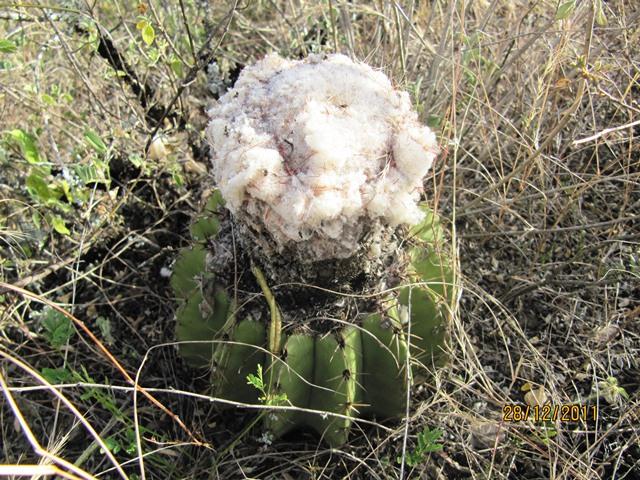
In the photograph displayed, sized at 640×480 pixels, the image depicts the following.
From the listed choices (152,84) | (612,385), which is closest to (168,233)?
(152,84)

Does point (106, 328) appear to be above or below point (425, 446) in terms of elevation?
above

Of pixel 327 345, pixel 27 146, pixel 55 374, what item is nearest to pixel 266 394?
pixel 327 345

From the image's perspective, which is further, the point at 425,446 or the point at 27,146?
the point at 27,146

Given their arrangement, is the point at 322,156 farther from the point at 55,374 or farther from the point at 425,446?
the point at 55,374

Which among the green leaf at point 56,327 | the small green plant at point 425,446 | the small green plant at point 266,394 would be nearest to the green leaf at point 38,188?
the green leaf at point 56,327

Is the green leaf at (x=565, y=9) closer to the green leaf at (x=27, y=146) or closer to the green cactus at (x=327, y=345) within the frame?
the green cactus at (x=327, y=345)

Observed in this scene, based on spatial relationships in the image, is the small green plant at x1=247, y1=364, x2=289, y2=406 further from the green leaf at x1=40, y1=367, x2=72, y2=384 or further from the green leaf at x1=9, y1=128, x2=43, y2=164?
the green leaf at x1=9, y1=128, x2=43, y2=164

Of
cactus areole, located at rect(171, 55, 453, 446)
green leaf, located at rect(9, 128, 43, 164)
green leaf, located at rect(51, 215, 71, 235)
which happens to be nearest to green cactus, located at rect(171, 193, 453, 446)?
cactus areole, located at rect(171, 55, 453, 446)

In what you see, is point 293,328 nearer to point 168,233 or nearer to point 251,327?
point 251,327
